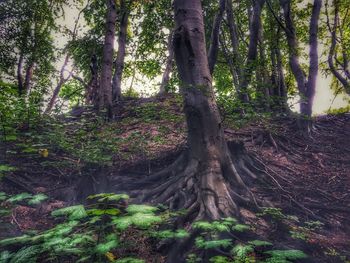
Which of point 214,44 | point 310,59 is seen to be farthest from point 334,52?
point 214,44

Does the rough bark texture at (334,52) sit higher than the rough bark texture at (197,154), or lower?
higher

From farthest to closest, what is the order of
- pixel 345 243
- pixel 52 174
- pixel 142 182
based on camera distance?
pixel 52 174 < pixel 142 182 < pixel 345 243

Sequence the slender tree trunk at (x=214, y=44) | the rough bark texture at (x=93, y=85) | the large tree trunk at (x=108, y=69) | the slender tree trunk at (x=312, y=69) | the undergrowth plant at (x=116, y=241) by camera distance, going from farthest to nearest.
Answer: the rough bark texture at (x=93, y=85) < the large tree trunk at (x=108, y=69) < the slender tree trunk at (x=312, y=69) < the slender tree trunk at (x=214, y=44) < the undergrowth plant at (x=116, y=241)

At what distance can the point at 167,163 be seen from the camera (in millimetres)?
5879

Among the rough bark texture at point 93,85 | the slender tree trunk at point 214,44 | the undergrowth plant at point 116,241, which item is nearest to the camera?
the undergrowth plant at point 116,241

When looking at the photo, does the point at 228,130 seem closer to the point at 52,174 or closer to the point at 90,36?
the point at 52,174

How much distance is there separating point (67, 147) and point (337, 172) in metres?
5.76

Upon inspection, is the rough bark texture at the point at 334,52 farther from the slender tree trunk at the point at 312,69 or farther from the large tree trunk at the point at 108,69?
the large tree trunk at the point at 108,69

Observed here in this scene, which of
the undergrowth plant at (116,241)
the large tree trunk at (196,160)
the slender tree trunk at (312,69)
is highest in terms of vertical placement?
the slender tree trunk at (312,69)

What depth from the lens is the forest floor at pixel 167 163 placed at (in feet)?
13.5

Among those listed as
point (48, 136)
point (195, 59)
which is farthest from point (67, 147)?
point (195, 59)

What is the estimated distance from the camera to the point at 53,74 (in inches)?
667

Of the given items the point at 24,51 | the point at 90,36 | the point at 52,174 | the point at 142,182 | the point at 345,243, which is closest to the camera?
the point at 345,243

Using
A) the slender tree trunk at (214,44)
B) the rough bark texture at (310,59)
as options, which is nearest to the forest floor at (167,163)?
the rough bark texture at (310,59)
